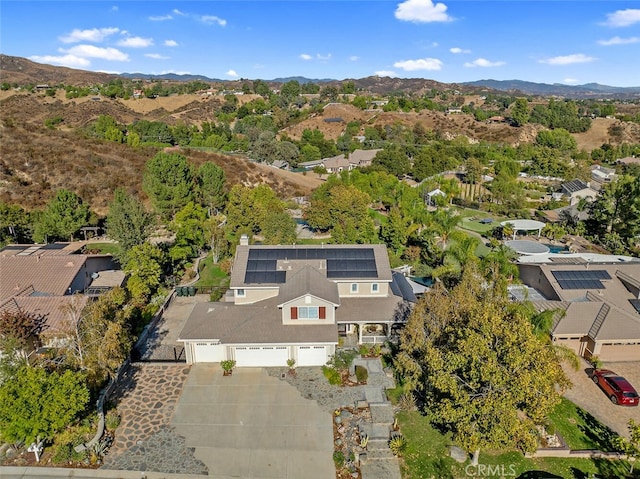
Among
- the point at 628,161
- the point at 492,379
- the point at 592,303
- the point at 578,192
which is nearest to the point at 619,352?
the point at 592,303

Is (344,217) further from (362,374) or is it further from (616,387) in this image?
(616,387)

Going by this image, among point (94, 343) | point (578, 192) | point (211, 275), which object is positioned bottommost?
point (211, 275)

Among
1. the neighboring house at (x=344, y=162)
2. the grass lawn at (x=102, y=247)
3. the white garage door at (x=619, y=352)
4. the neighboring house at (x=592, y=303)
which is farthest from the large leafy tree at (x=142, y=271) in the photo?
the neighboring house at (x=344, y=162)

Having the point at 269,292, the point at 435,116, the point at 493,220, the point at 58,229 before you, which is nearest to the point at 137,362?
the point at 269,292

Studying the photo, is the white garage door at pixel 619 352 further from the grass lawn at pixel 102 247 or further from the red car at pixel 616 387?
the grass lawn at pixel 102 247

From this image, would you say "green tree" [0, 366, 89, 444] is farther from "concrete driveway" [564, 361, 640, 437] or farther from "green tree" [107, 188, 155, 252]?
"concrete driveway" [564, 361, 640, 437]

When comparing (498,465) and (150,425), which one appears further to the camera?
(150,425)
